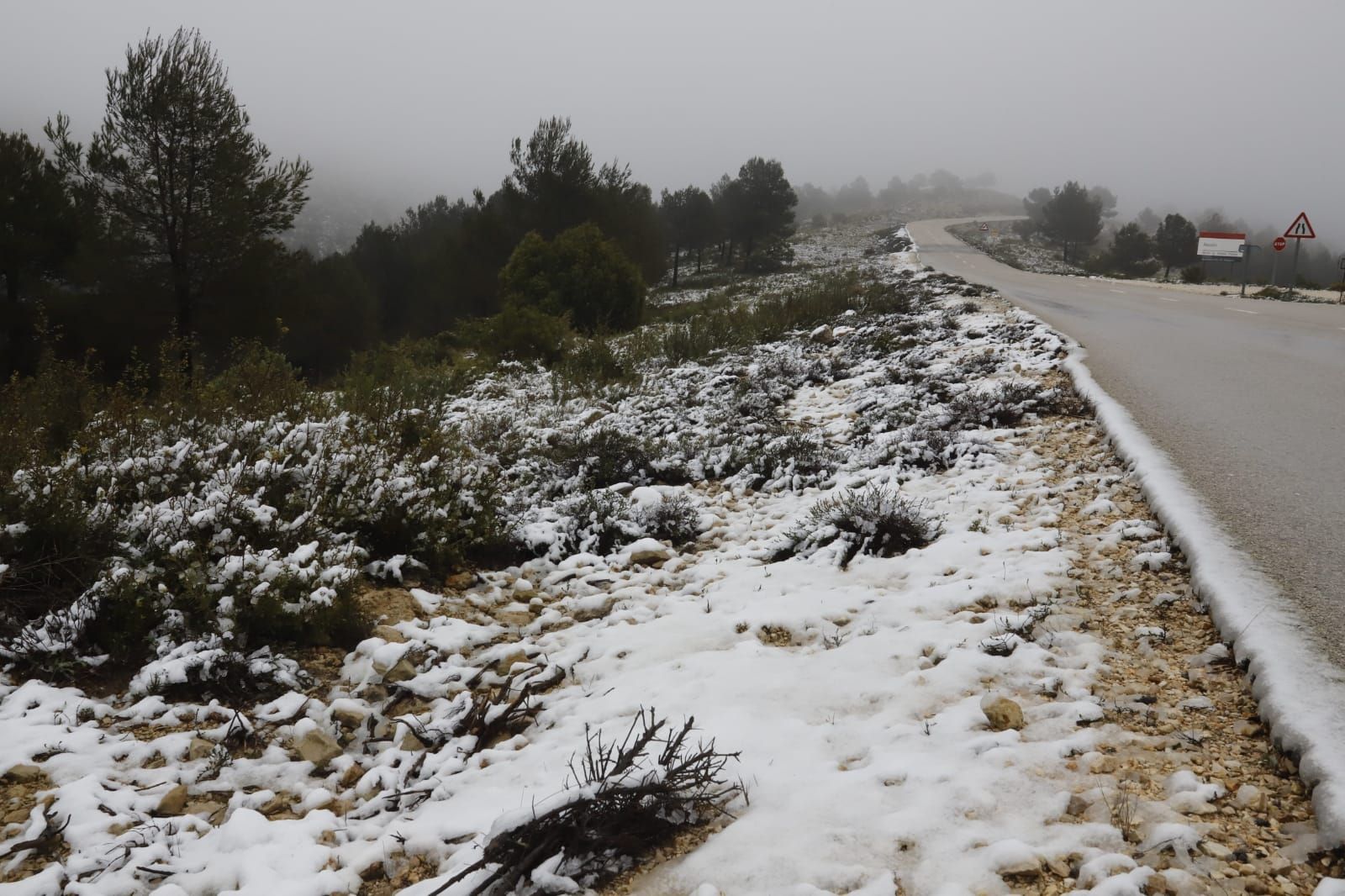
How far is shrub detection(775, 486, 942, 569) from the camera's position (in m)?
4.74

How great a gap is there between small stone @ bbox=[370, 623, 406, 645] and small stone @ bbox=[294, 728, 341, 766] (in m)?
0.80

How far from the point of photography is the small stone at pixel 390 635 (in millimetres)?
4023

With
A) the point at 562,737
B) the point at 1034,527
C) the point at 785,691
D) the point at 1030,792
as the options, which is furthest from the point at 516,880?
the point at 1034,527

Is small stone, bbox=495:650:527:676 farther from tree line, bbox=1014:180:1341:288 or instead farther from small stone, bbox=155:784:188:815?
tree line, bbox=1014:180:1341:288

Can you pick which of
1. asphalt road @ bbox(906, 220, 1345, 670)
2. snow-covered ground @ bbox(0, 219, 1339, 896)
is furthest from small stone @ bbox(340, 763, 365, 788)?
asphalt road @ bbox(906, 220, 1345, 670)

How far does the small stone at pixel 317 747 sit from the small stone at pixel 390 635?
31.4 inches

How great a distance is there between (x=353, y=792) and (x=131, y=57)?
21.3m

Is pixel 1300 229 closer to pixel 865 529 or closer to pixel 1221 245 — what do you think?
pixel 1221 245

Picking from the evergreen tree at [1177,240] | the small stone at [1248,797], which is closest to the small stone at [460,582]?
the small stone at [1248,797]

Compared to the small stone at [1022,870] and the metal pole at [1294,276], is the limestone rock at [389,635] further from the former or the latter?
the metal pole at [1294,276]

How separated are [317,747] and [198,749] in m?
0.47

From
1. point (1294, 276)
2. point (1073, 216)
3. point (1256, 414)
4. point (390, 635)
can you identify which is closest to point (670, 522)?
point (390, 635)

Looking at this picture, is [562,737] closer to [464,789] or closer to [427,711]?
[464,789]

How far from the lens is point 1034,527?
460 cm
